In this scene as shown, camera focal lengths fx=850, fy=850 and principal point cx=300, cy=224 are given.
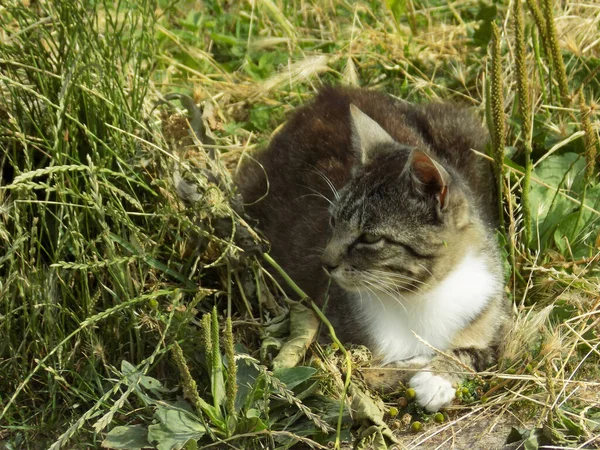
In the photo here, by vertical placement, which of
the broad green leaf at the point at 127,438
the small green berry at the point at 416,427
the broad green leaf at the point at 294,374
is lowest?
the small green berry at the point at 416,427

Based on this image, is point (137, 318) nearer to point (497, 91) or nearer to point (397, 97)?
point (497, 91)

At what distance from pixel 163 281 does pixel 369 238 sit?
39.3 inches

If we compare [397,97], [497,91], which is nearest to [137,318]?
[497,91]

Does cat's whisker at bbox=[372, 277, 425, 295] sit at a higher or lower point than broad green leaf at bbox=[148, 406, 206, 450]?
higher

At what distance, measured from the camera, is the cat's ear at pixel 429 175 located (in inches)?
125

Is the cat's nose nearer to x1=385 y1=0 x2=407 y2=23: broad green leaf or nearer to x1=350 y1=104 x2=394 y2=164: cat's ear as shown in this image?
x1=350 y1=104 x2=394 y2=164: cat's ear

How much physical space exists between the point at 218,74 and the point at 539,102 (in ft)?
6.89

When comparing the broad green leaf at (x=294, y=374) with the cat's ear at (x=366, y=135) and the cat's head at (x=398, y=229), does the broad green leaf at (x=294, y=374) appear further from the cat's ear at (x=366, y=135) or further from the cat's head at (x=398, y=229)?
the cat's ear at (x=366, y=135)

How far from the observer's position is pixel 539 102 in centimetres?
471

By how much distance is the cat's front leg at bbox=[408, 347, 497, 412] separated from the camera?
11.1ft

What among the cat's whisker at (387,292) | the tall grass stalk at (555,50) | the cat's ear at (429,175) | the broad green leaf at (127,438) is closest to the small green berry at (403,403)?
the cat's whisker at (387,292)

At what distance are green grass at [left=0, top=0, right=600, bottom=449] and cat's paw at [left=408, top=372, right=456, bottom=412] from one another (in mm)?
64

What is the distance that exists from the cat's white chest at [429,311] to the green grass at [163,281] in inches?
8.4

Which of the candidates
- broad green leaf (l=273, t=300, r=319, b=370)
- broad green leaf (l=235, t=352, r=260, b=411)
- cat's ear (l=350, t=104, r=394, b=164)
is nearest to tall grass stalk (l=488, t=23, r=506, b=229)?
cat's ear (l=350, t=104, r=394, b=164)
